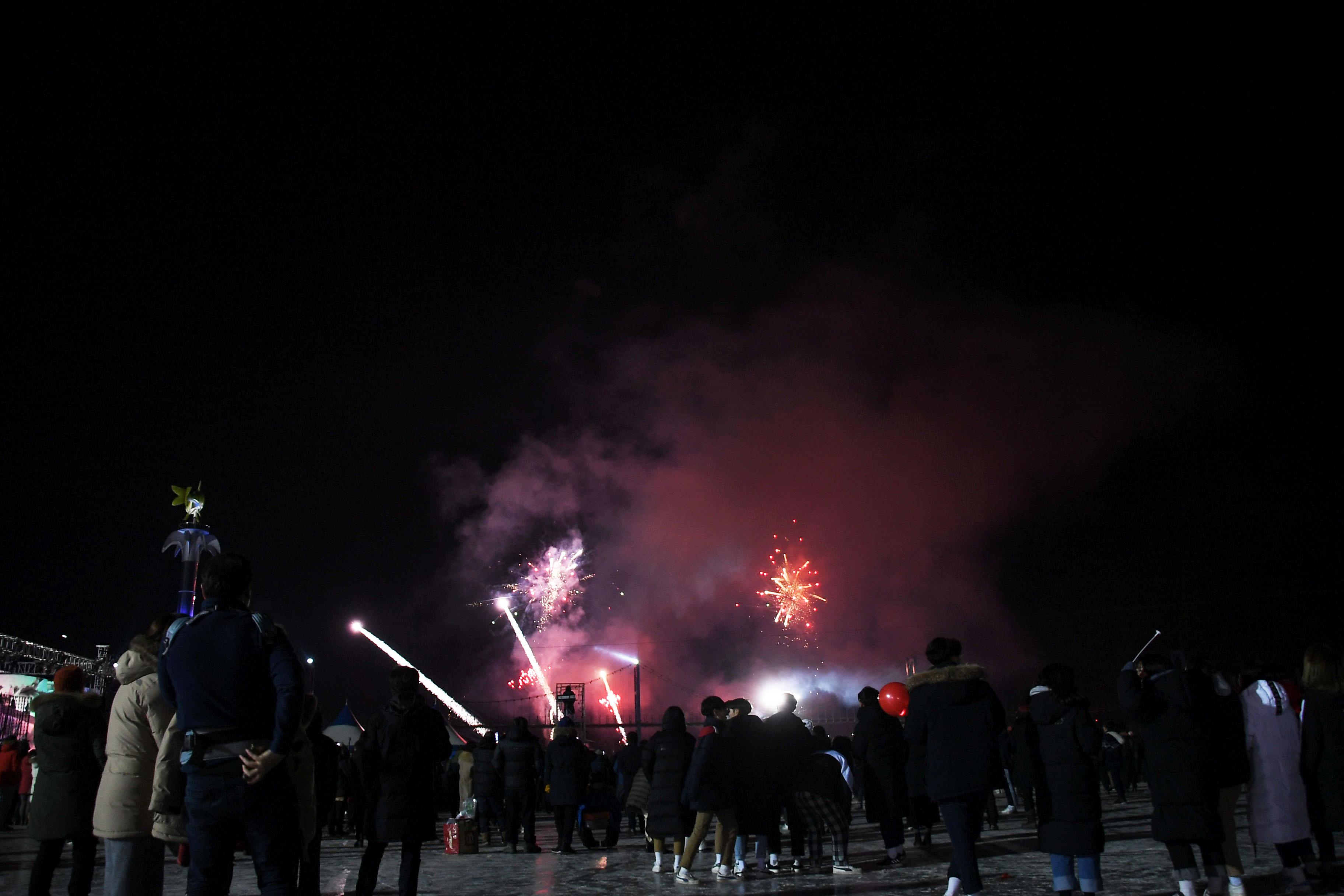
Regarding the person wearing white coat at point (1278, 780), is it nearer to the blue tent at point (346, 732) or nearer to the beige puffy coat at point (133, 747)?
the beige puffy coat at point (133, 747)

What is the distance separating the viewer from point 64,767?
6367 millimetres

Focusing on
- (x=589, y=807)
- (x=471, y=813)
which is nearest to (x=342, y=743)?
(x=471, y=813)

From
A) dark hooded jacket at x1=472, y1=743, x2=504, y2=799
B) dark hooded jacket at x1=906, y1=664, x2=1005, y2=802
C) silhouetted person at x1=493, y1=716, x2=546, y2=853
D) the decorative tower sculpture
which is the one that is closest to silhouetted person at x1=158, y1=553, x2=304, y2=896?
dark hooded jacket at x1=906, y1=664, x2=1005, y2=802

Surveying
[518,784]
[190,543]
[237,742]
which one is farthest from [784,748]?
[190,543]

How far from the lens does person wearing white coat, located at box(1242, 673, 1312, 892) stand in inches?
284

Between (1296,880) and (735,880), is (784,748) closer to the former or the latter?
(735,880)

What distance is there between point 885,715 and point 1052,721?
516cm

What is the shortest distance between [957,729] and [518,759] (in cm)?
762

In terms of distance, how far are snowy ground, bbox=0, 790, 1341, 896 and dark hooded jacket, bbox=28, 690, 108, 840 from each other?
8.21 ft

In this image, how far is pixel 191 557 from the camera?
3894cm

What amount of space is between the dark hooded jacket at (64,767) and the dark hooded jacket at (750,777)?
5.23m

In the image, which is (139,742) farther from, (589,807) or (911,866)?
(589,807)

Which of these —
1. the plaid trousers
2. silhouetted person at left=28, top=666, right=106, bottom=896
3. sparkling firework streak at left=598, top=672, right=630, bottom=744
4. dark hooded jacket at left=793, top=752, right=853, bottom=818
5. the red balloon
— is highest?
sparkling firework streak at left=598, top=672, right=630, bottom=744

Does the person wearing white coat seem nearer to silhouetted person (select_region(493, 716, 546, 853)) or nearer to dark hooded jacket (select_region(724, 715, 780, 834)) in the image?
dark hooded jacket (select_region(724, 715, 780, 834))
